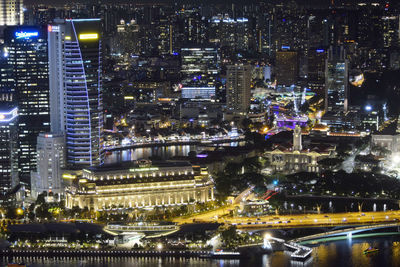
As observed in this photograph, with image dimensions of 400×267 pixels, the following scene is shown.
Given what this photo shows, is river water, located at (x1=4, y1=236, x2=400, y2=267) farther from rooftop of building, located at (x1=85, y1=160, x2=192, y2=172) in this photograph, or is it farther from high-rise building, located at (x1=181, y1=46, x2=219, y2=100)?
high-rise building, located at (x1=181, y1=46, x2=219, y2=100)

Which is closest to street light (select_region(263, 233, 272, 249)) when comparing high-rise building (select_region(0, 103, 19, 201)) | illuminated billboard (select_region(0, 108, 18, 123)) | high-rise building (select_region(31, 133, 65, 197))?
high-rise building (select_region(31, 133, 65, 197))

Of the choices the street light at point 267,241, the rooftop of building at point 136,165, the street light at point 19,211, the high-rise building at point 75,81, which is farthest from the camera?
the high-rise building at point 75,81

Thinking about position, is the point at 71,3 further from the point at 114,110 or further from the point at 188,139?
the point at 188,139

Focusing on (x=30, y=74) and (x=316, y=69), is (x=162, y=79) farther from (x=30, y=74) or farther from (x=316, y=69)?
(x=30, y=74)

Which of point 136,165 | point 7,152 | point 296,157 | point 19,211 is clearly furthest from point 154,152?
point 19,211

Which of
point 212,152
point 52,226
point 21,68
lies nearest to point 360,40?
point 212,152

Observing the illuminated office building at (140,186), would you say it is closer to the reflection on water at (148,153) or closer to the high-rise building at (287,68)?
the reflection on water at (148,153)

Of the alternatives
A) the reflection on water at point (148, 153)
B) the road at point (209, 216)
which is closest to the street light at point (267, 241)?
the road at point (209, 216)
